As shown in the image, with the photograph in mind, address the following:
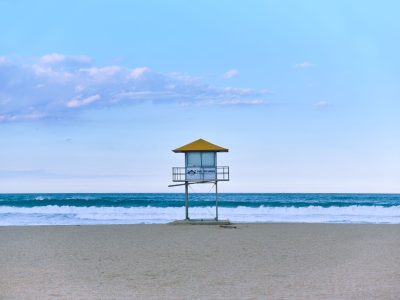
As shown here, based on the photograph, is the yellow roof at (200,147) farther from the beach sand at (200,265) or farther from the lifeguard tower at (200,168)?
the beach sand at (200,265)

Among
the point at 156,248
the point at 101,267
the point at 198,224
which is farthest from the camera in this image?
the point at 198,224

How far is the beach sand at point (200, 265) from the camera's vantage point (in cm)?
1065

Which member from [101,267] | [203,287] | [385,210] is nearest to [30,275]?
[101,267]

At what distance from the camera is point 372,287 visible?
1094 cm

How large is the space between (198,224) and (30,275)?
1524cm

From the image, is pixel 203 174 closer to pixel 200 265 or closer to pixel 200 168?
pixel 200 168

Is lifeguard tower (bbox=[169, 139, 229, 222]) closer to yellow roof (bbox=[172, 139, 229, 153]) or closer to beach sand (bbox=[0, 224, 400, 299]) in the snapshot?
yellow roof (bbox=[172, 139, 229, 153])

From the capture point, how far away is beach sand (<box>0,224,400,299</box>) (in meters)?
10.6

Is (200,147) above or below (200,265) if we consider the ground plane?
above

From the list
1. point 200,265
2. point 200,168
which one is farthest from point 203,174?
point 200,265

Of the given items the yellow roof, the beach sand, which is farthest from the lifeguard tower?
the beach sand

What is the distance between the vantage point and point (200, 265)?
14164 millimetres

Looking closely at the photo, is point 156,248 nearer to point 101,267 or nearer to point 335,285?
point 101,267

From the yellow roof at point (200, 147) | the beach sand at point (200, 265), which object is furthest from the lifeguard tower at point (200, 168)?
the beach sand at point (200, 265)
